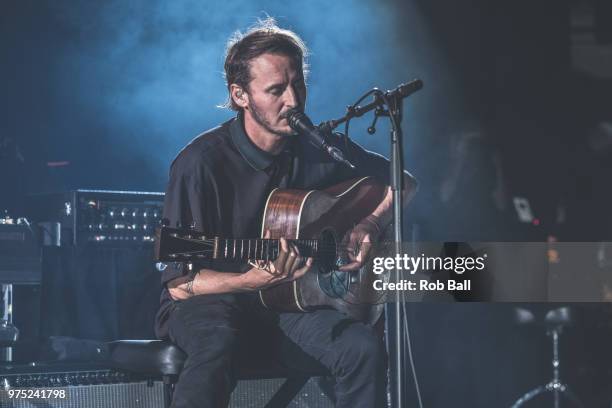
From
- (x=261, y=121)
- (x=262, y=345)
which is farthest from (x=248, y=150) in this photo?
(x=262, y=345)

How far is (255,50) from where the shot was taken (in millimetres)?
3508

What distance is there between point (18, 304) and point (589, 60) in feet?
15.0

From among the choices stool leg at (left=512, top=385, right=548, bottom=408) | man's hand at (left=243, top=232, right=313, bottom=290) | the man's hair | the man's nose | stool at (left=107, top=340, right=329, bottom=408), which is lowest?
stool leg at (left=512, top=385, right=548, bottom=408)

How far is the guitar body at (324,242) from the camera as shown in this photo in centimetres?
329

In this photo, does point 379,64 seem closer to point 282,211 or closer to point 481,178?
point 481,178

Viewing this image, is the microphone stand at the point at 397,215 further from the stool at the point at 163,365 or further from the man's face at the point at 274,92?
the man's face at the point at 274,92

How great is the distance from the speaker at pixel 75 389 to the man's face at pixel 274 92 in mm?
1109

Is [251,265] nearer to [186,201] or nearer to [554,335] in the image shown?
[186,201]

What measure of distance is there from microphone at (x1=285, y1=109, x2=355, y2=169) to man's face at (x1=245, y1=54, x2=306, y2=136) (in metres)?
0.23

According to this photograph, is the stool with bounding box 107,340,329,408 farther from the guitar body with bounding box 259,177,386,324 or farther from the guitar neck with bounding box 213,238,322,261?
the guitar neck with bounding box 213,238,322,261

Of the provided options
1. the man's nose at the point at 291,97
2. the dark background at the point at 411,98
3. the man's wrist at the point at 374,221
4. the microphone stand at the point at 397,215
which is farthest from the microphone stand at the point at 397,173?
the dark background at the point at 411,98

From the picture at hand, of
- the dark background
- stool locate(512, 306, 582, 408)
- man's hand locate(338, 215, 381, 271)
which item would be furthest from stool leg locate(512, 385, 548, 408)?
man's hand locate(338, 215, 381, 271)

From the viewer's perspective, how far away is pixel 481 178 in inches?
248

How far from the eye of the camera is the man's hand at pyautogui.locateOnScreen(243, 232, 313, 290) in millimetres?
3113
